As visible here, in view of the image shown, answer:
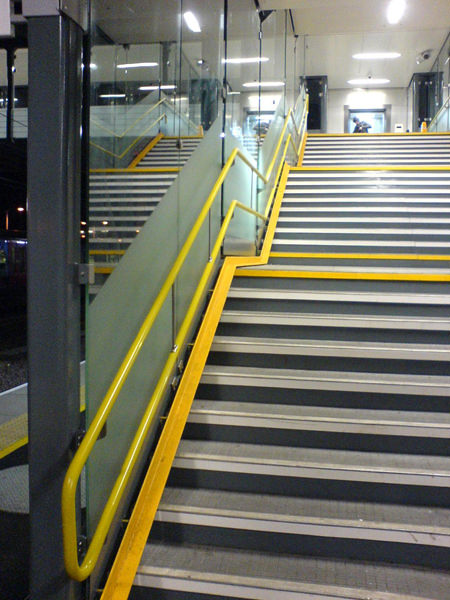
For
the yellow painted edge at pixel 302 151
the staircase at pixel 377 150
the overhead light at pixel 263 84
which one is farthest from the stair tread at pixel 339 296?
the yellow painted edge at pixel 302 151

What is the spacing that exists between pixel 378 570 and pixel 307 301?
2.21 metres

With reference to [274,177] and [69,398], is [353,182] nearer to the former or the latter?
[274,177]

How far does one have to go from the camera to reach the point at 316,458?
282 cm

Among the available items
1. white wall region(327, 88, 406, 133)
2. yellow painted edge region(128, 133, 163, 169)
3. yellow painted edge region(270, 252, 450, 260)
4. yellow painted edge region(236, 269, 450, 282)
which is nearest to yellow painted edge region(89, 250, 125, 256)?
yellow painted edge region(128, 133, 163, 169)

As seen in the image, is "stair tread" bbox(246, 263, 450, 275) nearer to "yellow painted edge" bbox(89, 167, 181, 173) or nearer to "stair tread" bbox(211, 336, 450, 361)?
"stair tread" bbox(211, 336, 450, 361)

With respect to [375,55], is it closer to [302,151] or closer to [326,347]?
[302,151]

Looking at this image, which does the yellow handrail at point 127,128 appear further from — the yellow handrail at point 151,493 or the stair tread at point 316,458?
the stair tread at point 316,458

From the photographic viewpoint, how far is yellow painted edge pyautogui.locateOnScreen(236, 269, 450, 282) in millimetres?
4320

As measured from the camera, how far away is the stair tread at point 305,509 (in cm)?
244

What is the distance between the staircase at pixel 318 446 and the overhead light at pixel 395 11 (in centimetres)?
609

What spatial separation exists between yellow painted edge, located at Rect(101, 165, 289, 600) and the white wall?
637 inches

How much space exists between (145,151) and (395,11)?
8125mm

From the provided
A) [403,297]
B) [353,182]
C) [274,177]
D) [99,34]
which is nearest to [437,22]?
[353,182]

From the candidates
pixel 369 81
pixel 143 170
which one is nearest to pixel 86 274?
pixel 143 170
